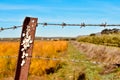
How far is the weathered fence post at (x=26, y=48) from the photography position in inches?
193

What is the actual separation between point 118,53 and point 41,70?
4.47 m

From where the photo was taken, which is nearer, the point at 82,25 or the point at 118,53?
the point at 82,25

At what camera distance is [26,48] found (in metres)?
4.96

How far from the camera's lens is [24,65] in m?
4.93

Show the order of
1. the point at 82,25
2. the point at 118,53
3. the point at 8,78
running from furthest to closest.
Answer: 1. the point at 118,53
2. the point at 8,78
3. the point at 82,25

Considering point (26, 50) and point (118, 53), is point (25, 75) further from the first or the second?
point (118, 53)

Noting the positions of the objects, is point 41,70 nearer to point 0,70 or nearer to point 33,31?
point 0,70

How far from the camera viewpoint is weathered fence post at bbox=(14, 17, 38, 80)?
491 centimetres

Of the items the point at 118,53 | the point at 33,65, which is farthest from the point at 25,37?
the point at 118,53

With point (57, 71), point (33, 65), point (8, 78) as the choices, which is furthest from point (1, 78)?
point (57, 71)

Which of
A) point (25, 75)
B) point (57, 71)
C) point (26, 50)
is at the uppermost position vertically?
point (26, 50)

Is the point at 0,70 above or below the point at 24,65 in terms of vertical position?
below

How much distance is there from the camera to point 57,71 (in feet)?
44.6

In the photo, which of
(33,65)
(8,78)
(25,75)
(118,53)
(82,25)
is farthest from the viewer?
(118,53)
